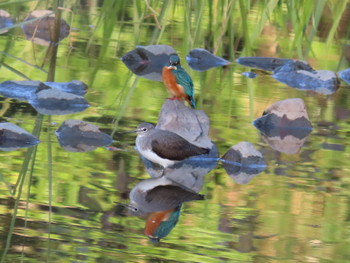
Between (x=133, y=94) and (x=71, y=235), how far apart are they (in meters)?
1.90

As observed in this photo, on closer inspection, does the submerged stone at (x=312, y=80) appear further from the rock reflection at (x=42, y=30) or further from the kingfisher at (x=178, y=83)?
the rock reflection at (x=42, y=30)

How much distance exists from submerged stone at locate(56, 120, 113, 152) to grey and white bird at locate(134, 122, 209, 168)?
184mm

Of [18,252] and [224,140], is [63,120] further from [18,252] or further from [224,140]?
[18,252]

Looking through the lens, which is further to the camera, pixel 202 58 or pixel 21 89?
pixel 202 58

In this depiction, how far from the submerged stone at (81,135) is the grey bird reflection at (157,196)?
418 mm

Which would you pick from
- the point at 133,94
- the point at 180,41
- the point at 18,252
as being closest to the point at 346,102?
the point at 133,94

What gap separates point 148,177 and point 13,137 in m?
0.52

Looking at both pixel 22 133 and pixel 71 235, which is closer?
pixel 71 235

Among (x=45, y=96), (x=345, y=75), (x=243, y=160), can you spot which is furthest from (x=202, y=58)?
(x=243, y=160)

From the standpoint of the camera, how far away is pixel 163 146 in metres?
3.49

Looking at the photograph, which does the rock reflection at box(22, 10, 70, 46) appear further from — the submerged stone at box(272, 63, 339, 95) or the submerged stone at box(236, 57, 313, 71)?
the submerged stone at box(272, 63, 339, 95)

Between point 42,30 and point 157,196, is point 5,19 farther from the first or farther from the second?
point 157,196

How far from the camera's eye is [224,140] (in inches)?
150

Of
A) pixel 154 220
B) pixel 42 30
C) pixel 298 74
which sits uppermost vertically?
pixel 154 220
